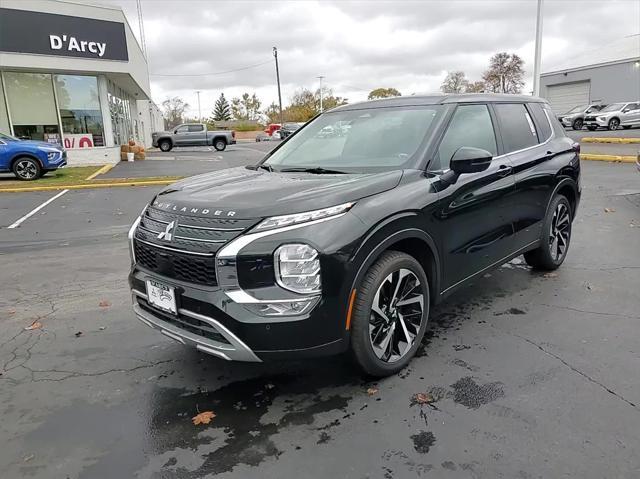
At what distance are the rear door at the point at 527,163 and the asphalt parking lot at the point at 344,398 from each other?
0.68 m

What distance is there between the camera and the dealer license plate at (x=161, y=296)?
3.00m

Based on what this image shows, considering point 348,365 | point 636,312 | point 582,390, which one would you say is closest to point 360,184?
point 348,365

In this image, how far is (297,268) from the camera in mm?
2717

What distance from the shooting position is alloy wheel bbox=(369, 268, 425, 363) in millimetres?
3121

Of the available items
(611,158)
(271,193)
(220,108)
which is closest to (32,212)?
(271,193)

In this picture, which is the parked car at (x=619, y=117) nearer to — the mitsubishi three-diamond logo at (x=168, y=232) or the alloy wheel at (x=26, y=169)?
the alloy wheel at (x=26, y=169)

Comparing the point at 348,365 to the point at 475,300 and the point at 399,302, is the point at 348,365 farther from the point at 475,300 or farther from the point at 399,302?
the point at 475,300

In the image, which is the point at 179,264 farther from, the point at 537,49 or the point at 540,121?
the point at 537,49

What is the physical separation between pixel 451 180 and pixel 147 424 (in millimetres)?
2581

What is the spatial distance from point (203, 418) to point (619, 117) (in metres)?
33.8

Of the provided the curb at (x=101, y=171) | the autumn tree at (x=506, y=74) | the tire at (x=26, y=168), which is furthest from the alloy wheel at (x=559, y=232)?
the autumn tree at (x=506, y=74)

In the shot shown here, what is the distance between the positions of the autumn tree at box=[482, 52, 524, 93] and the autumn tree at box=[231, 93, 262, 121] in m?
47.7

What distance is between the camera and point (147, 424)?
113 inches

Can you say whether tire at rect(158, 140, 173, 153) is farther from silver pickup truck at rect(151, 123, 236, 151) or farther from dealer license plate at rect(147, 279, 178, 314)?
dealer license plate at rect(147, 279, 178, 314)
